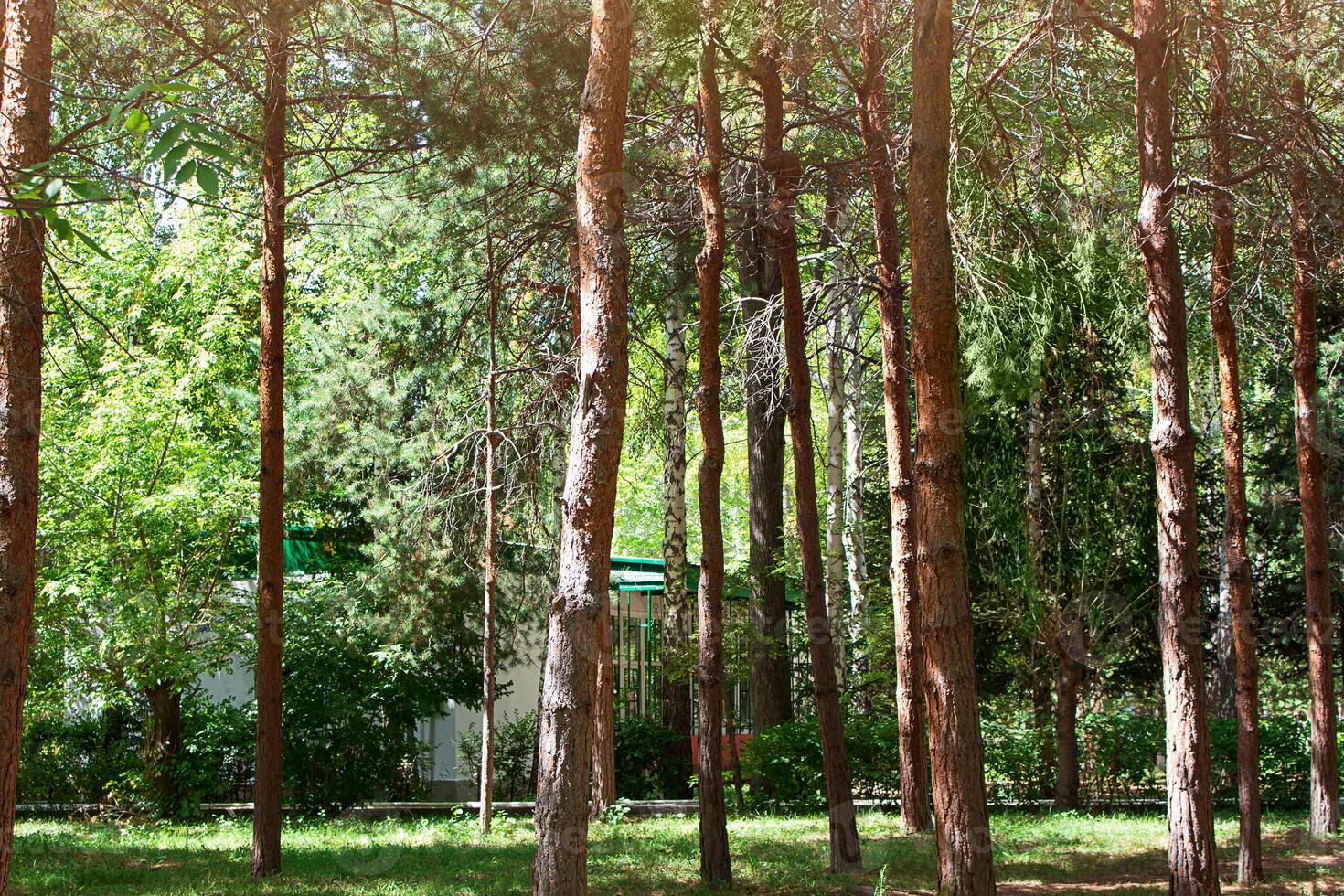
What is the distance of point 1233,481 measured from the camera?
10688mm

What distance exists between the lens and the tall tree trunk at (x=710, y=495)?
9203 mm

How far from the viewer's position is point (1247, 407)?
20.4 metres

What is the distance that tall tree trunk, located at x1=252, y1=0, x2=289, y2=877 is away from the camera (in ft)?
32.9

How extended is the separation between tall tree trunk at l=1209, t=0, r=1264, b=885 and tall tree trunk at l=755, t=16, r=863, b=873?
10.8ft

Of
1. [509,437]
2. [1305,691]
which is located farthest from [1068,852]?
[1305,691]

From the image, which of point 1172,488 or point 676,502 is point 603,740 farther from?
point 1172,488

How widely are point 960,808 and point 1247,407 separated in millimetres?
16502

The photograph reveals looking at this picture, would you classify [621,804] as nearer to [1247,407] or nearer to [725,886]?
[725,886]

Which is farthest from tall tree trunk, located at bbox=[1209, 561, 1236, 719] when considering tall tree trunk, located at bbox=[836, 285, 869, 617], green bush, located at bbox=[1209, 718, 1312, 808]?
tall tree trunk, located at bbox=[836, 285, 869, 617]

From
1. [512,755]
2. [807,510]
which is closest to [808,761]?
[512,755]

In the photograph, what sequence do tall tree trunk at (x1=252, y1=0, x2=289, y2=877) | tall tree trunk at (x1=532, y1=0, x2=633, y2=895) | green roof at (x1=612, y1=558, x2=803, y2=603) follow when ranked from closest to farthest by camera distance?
tall tree trunk at (x1=532, y1=0, x2=633, y2=895)
tall tree trunk at (x1=252, y1=0, x2=289, y2=877)
green roof at (x1=612, y1=558, x2=803, y2=603)

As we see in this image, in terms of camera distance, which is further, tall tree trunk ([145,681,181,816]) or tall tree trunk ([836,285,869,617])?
tall tree trunk ([836,285,869,617])

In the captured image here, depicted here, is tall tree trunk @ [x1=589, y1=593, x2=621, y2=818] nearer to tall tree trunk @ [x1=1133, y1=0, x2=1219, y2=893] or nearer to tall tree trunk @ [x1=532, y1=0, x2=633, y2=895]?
tall tree trunk @ [x1=1133, y1=0, x2=1219, y2=893]

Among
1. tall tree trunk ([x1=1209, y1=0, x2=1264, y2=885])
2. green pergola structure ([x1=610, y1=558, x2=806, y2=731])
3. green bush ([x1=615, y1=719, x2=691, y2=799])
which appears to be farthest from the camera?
green pergola structure ([x1=610, y1=558, x2=806, y2=731])
